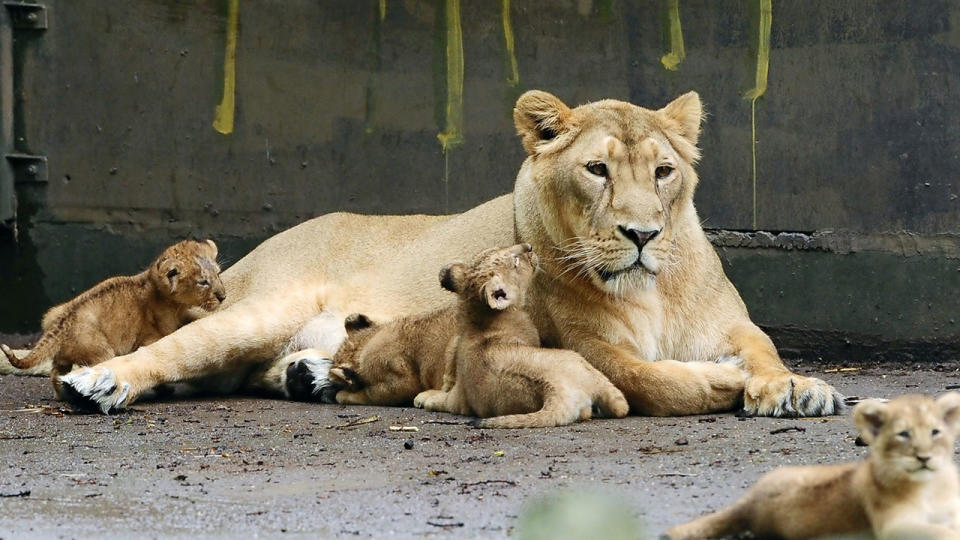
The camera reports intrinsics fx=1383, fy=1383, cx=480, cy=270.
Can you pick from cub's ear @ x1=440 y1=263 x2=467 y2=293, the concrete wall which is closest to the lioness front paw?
cub's ear @ x1=440 y1=263 x2=467 y2=293

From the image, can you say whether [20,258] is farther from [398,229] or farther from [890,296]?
[890,296]

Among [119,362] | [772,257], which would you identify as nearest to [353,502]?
[119,362]

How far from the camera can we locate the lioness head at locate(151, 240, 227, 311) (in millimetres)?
6914

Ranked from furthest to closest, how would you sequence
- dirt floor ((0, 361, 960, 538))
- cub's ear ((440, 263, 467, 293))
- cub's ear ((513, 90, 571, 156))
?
cub's ear ((513, 90, 571, 156)), cub's ear ((440, 263, 467, 293)), dirt floor ((0, 361, 960, 538))

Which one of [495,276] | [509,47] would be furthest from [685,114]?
[509,47]

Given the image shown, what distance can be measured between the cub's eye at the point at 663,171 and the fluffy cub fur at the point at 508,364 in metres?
0.62

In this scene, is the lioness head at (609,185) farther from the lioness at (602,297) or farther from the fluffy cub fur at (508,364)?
the fluffy cub fur at (508,364)

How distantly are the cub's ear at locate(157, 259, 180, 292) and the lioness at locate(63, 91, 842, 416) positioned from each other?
0.25 metres

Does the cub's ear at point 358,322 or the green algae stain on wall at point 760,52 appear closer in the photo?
the cub's ear at point 358,322

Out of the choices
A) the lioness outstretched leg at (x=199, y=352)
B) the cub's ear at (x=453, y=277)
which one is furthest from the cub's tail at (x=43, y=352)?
the cub's ear at (x=453, y=277)

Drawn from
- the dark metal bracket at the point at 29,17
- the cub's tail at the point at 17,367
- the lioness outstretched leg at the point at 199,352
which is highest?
the dark metal bracket at the point at 29,17

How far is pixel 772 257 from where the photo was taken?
7.94m

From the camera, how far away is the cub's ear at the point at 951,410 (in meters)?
2.90

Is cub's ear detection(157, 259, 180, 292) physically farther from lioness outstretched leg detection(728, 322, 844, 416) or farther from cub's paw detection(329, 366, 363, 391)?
lioness outstretched leg detection(728, 322, 844, 416)
